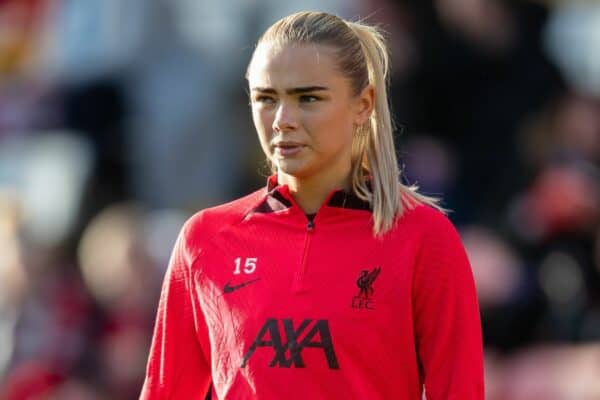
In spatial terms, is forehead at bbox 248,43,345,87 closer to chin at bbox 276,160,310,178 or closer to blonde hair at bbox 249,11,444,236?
blonde hair at bbox 249,11,444,236

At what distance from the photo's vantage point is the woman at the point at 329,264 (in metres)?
4.32

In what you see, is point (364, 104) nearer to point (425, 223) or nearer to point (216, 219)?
point (425, 223)

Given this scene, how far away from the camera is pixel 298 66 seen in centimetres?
439

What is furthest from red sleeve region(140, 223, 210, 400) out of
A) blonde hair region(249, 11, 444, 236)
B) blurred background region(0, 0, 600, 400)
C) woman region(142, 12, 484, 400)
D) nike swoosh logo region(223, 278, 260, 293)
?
blurred background region(0, 0, 600, 400)

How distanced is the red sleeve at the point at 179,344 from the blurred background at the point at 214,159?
286 centimetres

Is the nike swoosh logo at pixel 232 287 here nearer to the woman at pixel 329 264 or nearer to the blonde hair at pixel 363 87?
the woman at pixel 329 264

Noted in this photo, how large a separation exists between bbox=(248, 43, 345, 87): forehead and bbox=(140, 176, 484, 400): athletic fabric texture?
13.1 inches

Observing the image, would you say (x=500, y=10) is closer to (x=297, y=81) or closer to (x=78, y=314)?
(x=78, y=314)

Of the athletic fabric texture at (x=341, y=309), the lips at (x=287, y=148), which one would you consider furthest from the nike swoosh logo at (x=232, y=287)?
the lips at (x=287, y=148)

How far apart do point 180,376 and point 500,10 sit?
4797mm

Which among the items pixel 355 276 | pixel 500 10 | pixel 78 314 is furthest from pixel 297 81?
pixel 500 10

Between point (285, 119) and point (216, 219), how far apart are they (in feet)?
1.41

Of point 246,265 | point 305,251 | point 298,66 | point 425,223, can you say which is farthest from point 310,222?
point 298,66

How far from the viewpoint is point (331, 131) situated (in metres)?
4.43
